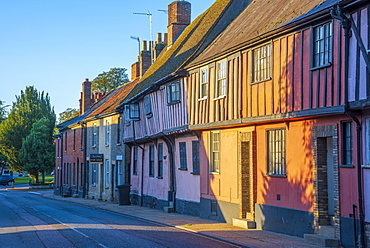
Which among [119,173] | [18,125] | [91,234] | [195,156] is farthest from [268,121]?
[18,125]

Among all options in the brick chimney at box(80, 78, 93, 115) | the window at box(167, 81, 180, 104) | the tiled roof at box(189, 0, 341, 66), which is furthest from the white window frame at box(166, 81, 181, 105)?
the brick chimney at box(80, 78, 93, 115)

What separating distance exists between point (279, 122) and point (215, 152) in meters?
5.12

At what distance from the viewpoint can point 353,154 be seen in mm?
13477

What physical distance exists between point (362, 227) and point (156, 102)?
15702 mm

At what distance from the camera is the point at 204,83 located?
70.5ft

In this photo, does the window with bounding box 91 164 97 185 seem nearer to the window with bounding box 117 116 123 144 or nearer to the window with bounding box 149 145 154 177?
the window with bounding box 117 116 123 144

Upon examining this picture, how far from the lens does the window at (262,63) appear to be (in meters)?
17.1

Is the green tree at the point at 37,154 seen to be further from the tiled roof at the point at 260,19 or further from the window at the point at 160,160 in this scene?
the tiled roof at the point at 260,19

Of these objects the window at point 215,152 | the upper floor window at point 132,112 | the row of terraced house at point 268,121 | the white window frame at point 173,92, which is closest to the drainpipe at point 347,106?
the row of terraced house at point 268,121

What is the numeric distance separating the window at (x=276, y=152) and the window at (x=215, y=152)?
384 cm

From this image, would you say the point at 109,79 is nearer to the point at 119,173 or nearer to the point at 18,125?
the point at 18,125

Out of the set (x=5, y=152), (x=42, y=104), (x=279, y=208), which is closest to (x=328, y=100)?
(x=279, y=208)

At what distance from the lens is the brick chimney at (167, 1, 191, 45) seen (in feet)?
113

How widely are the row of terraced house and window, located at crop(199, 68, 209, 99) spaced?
0.13 ft
